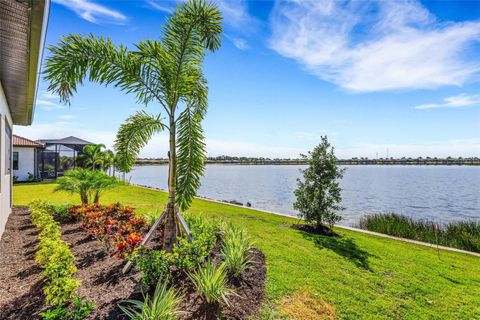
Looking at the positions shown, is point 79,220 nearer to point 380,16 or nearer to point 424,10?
point 380,16

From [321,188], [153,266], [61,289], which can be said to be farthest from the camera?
[321,188]

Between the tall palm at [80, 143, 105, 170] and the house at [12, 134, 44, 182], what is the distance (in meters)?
3.37

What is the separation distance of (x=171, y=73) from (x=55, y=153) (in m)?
24.1

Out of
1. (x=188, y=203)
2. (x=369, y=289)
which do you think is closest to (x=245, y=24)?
(x=188, y=203)

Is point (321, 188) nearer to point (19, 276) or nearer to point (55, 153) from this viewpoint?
→ point (19, 276)

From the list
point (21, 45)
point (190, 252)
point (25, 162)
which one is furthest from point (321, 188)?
point (25, 162)

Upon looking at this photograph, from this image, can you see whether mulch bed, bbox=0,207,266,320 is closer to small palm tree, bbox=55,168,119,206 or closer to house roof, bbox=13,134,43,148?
small palm tree, bbox=55,168,119,206

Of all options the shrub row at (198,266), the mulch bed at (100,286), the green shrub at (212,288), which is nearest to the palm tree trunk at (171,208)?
the shrub row at (198,266)

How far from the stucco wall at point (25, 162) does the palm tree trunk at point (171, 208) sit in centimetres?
2087

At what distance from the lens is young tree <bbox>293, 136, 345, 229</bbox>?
9.77 metres

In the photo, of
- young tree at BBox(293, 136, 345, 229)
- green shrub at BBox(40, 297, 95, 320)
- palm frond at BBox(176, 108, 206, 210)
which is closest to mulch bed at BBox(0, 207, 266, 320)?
green shrub at BBox(40, 297, 95, 320)

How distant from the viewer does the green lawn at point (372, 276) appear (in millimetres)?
4387

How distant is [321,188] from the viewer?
392 inches

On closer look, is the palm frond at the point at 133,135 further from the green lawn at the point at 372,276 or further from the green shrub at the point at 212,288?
the green lawn at the point at 372,276
